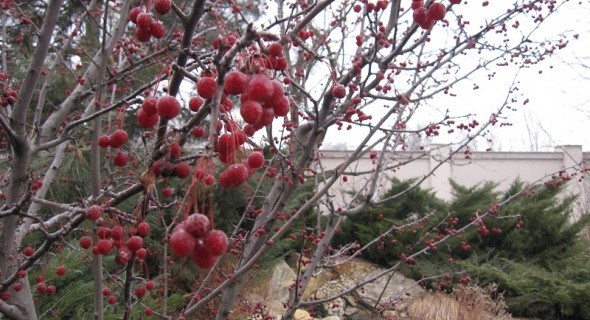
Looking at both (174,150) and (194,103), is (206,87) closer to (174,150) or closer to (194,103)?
(174,150)

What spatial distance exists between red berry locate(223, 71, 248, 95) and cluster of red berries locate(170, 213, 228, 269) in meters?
0.25

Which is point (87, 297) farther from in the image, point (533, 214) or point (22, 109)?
point (533, 214)

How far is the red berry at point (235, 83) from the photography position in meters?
0.84

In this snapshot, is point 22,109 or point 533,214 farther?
point 533,214

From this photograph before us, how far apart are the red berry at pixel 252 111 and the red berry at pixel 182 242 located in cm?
23

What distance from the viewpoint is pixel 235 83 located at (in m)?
0.84


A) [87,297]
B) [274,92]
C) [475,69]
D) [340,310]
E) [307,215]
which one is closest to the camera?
[274,92]

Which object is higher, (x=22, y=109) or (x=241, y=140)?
(x=22, y=109)

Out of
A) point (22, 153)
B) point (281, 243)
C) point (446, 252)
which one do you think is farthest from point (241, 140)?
point (446, 252)

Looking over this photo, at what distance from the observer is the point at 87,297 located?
3.86 meters

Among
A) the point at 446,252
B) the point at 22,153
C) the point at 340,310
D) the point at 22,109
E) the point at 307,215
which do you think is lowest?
Answer: the point at 340,310

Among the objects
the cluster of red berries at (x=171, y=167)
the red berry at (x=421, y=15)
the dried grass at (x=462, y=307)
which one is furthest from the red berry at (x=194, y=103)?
the dried grass at (x=462, y=307)

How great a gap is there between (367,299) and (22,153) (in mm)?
5365

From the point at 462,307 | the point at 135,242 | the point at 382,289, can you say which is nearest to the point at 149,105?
the point at 135,242
